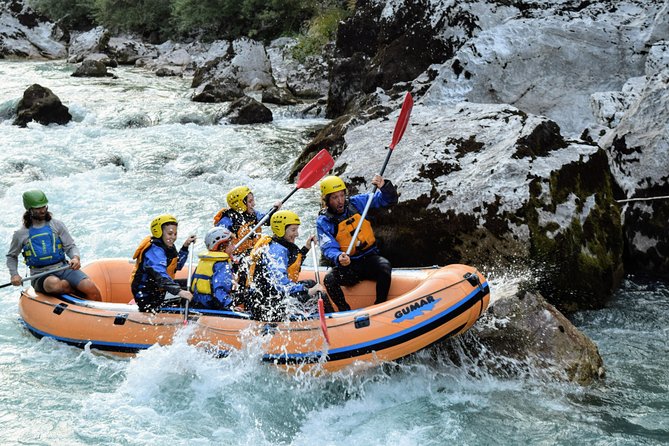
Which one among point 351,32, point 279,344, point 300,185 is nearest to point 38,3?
point 351,32

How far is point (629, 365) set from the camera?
526 centimetres

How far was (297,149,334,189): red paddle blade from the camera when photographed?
7438 millimetres

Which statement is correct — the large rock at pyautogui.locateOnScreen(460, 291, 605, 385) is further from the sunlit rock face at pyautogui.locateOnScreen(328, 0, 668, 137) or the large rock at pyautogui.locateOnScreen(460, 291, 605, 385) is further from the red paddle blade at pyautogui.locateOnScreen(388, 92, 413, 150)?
the sunlit rock face at pyautogui.locateOnScreen(328, 0, 668, 137)

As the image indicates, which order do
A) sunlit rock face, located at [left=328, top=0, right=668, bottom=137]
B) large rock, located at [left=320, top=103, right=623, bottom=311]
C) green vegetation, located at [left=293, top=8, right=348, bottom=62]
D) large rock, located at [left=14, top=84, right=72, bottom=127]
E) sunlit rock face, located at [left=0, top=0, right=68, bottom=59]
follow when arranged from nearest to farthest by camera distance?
large rock, located at [left=320, top=103, right=623, bottom=311] < sunlit rock face, located at [left=328, top=0, right=668, bottom=137] < large rock, located at [left=14, top=84, right=72, bottom=127] < green vegetation, located at [left=293, top=8, right=348, bottom=62] < sunlit rock face, located at [left=0, top=0, right=68, bottom=59]

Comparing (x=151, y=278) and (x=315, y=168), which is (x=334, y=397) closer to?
(x=151, y=278)

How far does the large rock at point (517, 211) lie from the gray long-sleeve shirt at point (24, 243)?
295 centimetres

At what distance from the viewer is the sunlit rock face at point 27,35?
26.3 metres

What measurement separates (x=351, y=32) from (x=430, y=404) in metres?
12.0

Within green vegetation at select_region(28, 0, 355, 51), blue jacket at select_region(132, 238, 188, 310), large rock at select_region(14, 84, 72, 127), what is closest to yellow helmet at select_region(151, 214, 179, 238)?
blue jacket at select_region(132, 238, 188, 310)

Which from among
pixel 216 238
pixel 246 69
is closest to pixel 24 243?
pixel 216 238

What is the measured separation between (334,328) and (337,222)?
1155mm

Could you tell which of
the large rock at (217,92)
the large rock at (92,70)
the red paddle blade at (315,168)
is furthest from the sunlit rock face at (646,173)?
the large rock at (92,70)

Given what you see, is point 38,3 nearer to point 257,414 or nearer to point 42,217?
point 42,217

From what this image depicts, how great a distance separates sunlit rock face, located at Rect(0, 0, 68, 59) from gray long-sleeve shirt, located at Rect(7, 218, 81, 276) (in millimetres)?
22894
